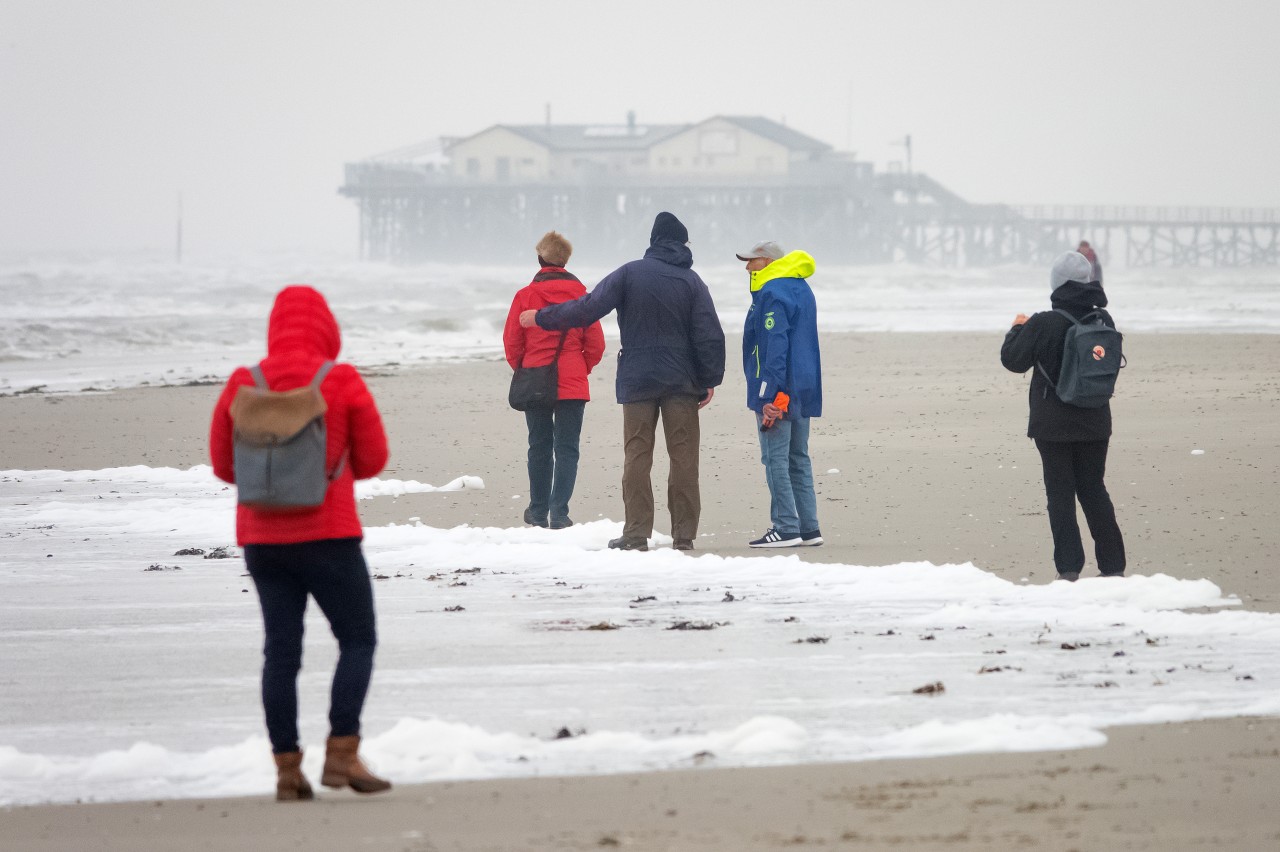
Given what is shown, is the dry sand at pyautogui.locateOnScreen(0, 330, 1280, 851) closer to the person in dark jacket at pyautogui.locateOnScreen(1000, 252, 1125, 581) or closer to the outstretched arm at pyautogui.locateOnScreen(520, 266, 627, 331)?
the person in dark jacket at pyautogui.locateOnScreen(1000, 252, 1125, 581)

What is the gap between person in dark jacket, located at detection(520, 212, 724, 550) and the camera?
7.03 metres

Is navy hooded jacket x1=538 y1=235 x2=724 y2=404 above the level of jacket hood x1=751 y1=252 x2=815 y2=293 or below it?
below

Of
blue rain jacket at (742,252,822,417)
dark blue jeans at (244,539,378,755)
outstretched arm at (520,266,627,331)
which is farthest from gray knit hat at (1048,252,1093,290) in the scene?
dark blue jeans at (244,539,378,755)

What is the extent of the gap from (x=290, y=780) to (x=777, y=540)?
12.9 feet

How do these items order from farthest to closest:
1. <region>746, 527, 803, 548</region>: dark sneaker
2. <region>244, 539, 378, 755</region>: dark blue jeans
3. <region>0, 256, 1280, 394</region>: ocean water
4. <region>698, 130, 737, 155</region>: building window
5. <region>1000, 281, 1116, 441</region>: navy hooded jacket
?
1. <region>698, 130, 737, 155</region>: building window
2. <region>0, 256, 1280, 394</region>: ocean water
3. <region>746, 527, 803, 548</region>: dark sneaker
4. <region>1000, 281, 1116, 441</region>: navy hooded jacket
5. <region>244, 539, 378, 755</region>: dark blue jeans

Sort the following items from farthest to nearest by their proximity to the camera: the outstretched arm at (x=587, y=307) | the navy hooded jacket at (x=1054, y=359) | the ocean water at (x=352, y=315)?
the ocean water at (x=352, y=315) → the outstretched arm at (x=587, y=307) → the navy hooded jacket at (x=1054, y=359)

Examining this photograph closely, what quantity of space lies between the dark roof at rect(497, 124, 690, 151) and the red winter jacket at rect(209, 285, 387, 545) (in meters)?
86.0

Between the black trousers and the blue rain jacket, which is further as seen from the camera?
the blue rain jacket

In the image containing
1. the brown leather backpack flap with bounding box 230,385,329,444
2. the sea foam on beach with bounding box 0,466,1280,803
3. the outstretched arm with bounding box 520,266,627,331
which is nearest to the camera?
the brown leather backpack flap with bounding box 230,385,329,444

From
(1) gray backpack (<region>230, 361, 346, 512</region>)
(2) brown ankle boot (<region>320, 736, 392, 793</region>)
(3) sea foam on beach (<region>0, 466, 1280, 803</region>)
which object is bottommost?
(3) sea foam on beach (<region>0, 466, 1280, 803</region>)

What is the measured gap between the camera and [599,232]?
90.1 m

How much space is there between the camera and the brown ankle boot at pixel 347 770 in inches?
141

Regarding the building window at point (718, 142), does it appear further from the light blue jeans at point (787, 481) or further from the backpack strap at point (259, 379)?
the backpack strap at point (259, 379)

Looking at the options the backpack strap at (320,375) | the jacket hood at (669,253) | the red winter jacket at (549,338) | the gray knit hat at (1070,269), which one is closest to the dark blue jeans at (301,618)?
the backpack strap at (320,375)
